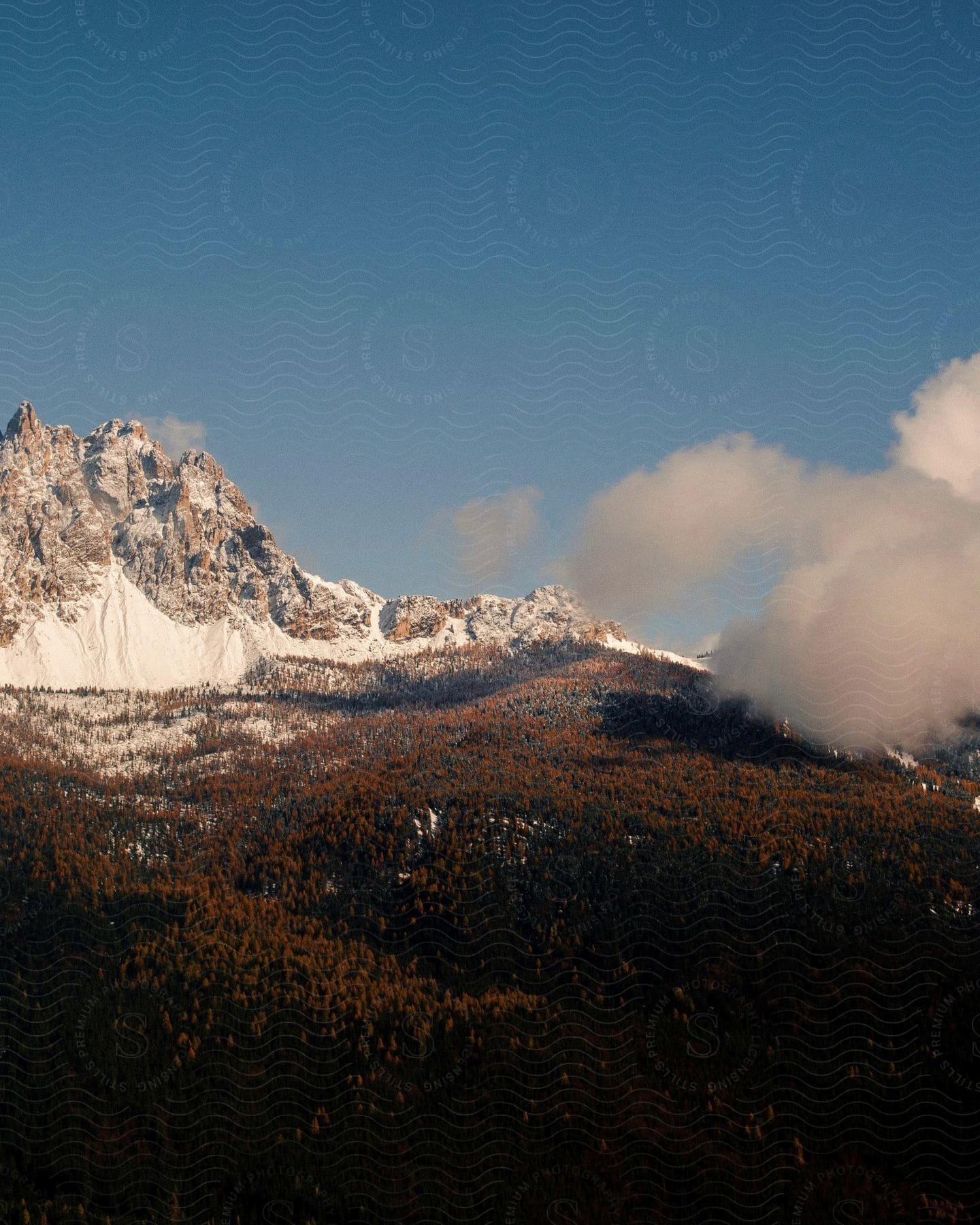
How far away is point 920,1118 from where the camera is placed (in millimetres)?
180375

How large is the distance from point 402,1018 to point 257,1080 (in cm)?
2819

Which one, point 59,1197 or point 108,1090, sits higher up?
point 108,1090

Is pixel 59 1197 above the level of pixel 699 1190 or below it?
below

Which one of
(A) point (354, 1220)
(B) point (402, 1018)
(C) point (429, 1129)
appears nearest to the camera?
(A) point (354, 1220)

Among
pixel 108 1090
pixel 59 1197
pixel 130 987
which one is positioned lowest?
pixel 59 1197

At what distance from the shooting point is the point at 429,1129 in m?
176

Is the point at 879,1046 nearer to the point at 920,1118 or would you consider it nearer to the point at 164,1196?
the point at 920,1118

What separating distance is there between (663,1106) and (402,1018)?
165ft

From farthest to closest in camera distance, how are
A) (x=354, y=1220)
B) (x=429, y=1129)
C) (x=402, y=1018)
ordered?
(x=402, y=1018) < (x=429, y=1129) < (x=354, y=1220)

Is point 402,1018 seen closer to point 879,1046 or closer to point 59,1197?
point 59,1197

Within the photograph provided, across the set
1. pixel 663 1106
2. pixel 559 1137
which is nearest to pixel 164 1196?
pixel 559 1137

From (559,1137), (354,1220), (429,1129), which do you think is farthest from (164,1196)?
(559,1137)

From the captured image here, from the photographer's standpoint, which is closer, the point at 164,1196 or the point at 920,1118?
the point at 164,1196

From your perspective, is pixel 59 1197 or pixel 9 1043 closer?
pixel 59 1197
